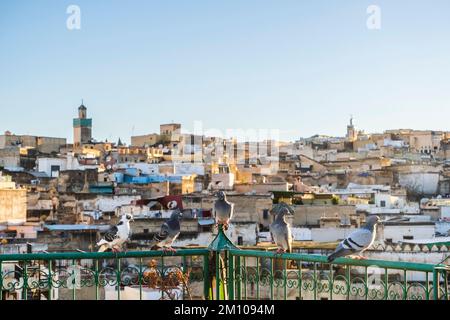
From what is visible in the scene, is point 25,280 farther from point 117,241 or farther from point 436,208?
point 436,208

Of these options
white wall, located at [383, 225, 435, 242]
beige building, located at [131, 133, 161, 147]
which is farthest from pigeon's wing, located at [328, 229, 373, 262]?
beige building, located at [131, 133, 161, 147]

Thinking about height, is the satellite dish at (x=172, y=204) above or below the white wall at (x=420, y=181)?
below

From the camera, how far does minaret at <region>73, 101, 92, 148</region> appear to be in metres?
63.2

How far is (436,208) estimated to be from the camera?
1149 inches

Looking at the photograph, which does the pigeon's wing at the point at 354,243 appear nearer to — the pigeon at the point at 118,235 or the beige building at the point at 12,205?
the pigeon at the point at 118,235

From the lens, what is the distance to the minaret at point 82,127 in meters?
63.2

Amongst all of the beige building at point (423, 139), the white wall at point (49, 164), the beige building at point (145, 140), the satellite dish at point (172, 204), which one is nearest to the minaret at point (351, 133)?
the beige building at point (423, 139)

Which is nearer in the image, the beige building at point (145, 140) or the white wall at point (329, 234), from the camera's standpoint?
the white wall at point (329, 234)

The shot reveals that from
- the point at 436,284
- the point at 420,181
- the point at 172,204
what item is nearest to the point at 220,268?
the point at 436,284

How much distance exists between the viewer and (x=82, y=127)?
63.7 m

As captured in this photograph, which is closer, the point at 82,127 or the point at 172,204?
the point at 172,204

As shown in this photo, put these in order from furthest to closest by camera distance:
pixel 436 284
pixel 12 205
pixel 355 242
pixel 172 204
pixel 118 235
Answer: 1. pixel 12 205
2. pixel 172 204
3. pixel 118 235
4. pixel 355 242
5. pixel 436 284

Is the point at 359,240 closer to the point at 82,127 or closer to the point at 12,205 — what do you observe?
the point at 12,205

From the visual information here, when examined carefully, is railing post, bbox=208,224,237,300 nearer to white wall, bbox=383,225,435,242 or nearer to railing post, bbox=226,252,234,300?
railing post, bbox=226,252,234,300
